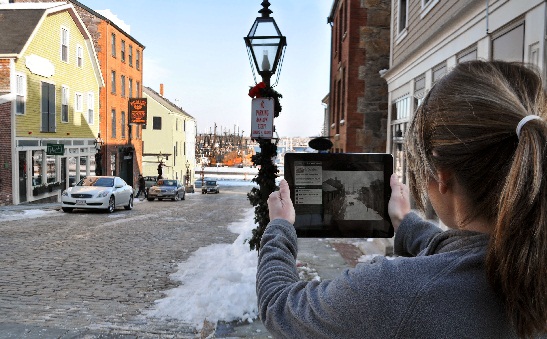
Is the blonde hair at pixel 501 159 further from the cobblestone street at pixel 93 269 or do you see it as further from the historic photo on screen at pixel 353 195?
the cobblestone street at pixel 93 269

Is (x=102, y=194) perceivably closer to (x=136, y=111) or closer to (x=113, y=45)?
(x=136, y=111)

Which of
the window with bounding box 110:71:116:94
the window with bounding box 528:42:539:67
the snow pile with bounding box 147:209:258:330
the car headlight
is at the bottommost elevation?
the snow pile with bounding box 147:209:258:330

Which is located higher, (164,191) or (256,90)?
(256,90)

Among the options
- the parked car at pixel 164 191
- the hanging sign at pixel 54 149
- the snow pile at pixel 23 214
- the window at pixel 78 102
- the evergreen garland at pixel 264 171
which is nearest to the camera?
the evergreen garland at pixel 264 171

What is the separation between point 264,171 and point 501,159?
4.87 m

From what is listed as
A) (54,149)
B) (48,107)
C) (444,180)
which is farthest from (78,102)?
(444,180)

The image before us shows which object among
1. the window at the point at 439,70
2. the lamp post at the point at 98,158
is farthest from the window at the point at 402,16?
the lamp post at the point at 98,158

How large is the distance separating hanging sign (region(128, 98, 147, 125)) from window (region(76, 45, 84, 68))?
7.34 meters

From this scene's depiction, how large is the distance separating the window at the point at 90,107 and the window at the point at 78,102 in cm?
105

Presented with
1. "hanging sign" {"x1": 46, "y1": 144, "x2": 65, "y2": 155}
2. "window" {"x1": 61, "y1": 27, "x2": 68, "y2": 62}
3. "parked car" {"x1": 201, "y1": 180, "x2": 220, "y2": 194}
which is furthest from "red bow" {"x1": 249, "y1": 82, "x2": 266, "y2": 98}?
"parked car" {"x1": 201, "y1": 180, "x2": 220, "y2": 194}

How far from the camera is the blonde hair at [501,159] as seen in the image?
1.11 m

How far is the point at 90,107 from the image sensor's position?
31.4 m

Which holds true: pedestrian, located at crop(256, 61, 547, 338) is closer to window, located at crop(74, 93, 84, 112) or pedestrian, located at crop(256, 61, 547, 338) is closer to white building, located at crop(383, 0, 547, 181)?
white building, located at crop(383, 0, 547, 181)

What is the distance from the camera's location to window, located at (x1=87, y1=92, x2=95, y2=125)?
31.1 m
